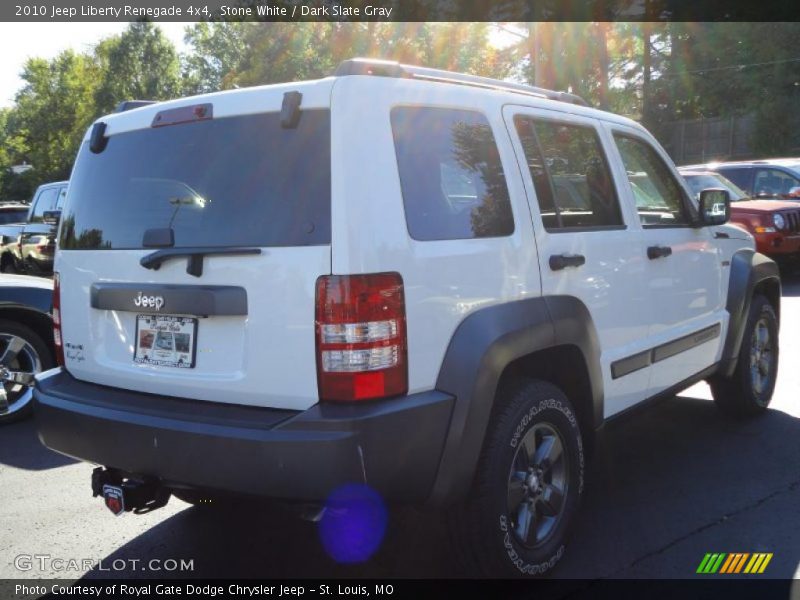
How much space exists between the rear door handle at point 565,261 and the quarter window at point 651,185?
2.74ft

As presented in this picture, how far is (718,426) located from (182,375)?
3.76 meters

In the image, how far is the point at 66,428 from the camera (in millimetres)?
3080

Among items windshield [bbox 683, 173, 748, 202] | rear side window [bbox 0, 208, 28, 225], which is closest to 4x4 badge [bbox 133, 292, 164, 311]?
windshield [bbox 683, 173, 748, 202]

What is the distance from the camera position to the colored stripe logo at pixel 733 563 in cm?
321

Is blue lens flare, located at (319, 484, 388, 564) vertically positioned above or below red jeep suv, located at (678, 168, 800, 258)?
below

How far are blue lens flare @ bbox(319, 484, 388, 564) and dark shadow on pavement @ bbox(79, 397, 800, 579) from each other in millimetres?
55

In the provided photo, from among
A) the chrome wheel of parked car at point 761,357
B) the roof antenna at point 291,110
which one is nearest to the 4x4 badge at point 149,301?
the roof antenna at point 291,110

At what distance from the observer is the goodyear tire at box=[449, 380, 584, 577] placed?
2844 mm

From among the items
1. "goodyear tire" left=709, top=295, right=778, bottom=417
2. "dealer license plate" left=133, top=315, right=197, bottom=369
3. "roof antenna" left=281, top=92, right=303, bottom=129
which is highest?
"roof antenna" left=281, top=92, right=303, bottom=129

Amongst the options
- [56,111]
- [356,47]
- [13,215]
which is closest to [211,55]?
[56,111]

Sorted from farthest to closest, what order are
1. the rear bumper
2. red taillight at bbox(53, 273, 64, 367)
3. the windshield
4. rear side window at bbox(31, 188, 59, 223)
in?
rear side window at bbox(31, 188, 59, 223)
the windshield
red taillight at bbox(53, 273, 64, 367)
the rear bumper

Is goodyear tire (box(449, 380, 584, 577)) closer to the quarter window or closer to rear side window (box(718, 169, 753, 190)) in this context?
the quarter window

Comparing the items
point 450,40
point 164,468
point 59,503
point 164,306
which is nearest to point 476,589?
point 164,468

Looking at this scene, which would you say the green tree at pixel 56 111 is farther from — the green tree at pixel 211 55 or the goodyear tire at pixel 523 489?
Answer: the goodyear tire at pixel 523 489
